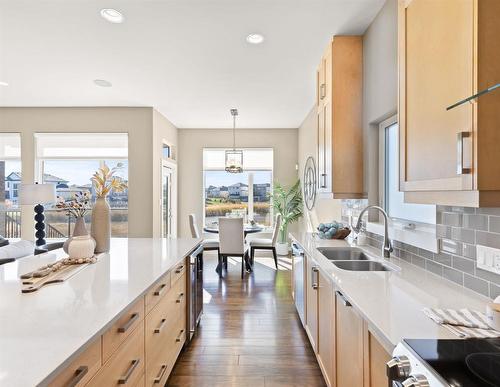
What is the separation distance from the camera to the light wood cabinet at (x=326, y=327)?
1.78 metres

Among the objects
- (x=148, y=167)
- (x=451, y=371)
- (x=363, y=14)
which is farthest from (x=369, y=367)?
(x=148, y=167)

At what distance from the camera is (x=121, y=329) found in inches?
49.3

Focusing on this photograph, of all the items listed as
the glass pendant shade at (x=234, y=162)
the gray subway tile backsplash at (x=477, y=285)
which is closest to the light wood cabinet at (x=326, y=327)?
the gray subway tile backsplash at (x=477, y=285)

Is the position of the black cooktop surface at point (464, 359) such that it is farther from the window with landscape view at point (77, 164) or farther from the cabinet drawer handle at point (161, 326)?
the window with landscape view at point (77, 164)

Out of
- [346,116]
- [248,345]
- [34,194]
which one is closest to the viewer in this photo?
[248,345]

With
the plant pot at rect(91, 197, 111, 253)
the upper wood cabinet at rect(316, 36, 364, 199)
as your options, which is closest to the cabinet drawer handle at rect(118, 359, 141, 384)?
the plant pot at rect(91, 197, 111, 253)

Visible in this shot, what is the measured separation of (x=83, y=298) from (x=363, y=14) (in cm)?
278

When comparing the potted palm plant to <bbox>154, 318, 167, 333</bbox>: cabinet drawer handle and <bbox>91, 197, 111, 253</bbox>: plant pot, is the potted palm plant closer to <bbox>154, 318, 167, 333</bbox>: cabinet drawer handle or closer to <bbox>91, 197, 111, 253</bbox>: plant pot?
<bbox>91, 197, 111, 253</bbox>: plant pot

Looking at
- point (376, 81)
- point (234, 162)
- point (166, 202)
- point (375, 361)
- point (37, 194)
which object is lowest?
point (375, 361)

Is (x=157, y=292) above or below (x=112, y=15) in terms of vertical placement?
below

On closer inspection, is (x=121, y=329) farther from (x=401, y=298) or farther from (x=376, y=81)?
(x=376, y=81)

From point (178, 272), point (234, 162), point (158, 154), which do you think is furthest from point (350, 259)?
point (158, 154)

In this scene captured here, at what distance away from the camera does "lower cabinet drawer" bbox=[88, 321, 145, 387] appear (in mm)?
1126

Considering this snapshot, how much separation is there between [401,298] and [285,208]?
5.03m
